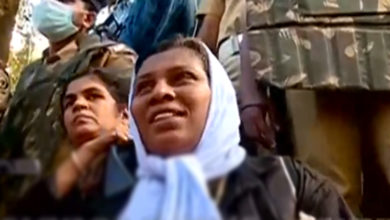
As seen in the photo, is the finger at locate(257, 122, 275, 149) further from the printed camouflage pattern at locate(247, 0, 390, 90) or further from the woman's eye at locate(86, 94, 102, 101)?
the woman's eye at locate(86, 94, 102, 101)

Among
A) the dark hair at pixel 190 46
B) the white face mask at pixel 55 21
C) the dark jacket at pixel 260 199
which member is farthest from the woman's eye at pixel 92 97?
the white face mask at pixel 55 21

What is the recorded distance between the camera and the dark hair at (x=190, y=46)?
108 inches

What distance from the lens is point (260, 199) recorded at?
6.68 ft

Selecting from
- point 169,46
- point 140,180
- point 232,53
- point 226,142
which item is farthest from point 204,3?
point 140,180

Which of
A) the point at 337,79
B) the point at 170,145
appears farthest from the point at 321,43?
the point at 170,145

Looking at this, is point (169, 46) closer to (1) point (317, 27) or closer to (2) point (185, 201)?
Answer: (1) point (317, 27)

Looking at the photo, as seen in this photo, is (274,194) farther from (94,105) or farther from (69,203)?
(94,105)

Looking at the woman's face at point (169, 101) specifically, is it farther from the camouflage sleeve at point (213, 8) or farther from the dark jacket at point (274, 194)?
the camouflage sleeve at point (213, 8)

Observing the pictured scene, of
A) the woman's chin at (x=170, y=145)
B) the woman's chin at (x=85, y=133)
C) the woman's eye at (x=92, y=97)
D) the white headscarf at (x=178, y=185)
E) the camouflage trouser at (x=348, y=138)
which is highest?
the white headscarf at (x=178, y=185)

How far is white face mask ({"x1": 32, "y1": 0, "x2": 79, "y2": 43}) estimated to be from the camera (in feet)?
13.4

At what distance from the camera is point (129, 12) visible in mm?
4320

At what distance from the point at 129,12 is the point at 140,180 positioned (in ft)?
8.09

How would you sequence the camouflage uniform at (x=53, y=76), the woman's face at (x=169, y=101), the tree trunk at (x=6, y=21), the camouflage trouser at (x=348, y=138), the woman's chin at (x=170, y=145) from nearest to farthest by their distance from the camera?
the woman's chin at (x=170, y=145) → the woman's face at (x=169, y=101) → the camouflage trouser at (x=348, y=138) → the camouflage uniform at (x=53, y=76) → the tree trunk at (x=6, y=21)

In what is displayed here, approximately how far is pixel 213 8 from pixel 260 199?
175 cm
